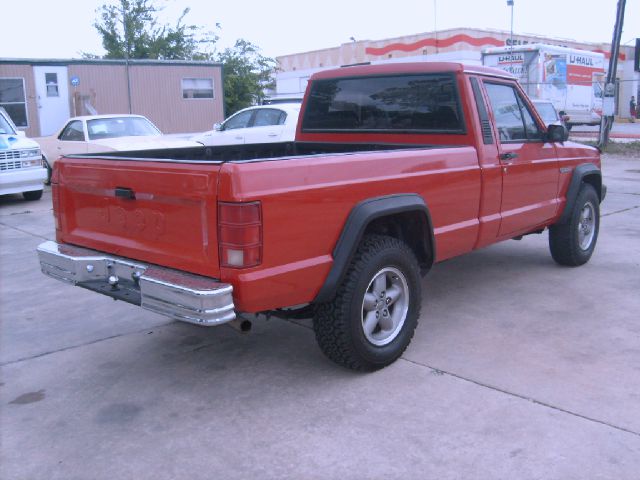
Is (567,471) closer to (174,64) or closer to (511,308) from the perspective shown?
(511,308)

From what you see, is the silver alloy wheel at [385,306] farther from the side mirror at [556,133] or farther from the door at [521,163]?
the side mirror at [556,133]

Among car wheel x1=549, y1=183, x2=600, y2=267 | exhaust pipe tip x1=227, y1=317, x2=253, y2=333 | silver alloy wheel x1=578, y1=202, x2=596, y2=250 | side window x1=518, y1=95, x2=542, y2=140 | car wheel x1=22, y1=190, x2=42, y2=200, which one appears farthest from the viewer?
car wheel x1=22, y1=190, x2=42, y2=200

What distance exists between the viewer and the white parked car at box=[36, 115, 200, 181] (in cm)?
1262

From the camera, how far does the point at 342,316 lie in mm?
3924

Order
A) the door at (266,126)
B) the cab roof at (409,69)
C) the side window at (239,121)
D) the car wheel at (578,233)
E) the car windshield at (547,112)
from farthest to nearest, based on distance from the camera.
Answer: the car windshield at (547,112) < the side window at (239,121) < the door at (266,126) < the car wheel at (578,233) < the cab roof at (409,69)

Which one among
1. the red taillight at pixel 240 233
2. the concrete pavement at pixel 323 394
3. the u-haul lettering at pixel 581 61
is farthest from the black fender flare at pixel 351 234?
the u-haul lettering at pixel 581 61

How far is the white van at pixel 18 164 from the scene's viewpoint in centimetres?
1168

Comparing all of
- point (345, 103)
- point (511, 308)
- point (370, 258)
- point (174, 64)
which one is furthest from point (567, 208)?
point (174, 64)

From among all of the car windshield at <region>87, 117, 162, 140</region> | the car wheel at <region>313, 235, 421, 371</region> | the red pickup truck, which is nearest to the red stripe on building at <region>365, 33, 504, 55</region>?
the car windshield at <region>87, 117, 162, 140</region>

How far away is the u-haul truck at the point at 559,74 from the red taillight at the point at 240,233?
880 inches

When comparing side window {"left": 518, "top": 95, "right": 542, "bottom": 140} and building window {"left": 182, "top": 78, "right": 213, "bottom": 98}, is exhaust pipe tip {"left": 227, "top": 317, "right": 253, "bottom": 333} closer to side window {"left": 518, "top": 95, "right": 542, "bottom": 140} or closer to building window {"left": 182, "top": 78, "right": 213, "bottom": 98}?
side window {"left": 518, "top": 95, "right": 542, "bottom": 140}

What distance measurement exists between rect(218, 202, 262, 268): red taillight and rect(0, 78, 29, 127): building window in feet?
58.9

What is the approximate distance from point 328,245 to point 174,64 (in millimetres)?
19921

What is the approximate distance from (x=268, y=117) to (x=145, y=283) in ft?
36.0
